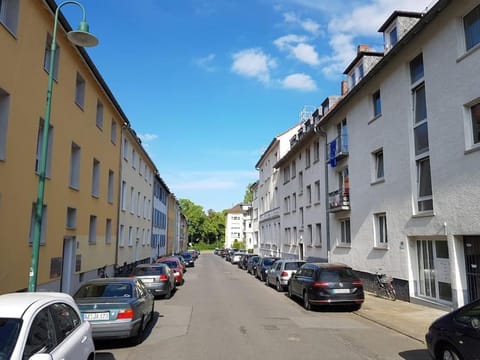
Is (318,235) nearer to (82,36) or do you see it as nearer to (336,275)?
(336,275)

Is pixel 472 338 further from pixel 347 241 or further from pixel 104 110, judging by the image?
pixel 104 110

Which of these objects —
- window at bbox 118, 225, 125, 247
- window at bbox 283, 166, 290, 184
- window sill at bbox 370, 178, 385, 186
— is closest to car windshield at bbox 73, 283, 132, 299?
window sill at bbox 370, 178, 385, 186

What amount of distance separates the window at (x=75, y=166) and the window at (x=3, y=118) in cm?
573

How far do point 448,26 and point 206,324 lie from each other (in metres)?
11.2

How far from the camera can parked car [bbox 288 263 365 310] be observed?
13.0 m

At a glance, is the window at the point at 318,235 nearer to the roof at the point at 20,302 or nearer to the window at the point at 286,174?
the window at the point at 286,174

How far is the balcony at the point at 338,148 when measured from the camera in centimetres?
2134

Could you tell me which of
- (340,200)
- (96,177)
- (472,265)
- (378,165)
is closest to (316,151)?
(340,200)

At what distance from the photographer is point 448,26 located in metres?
12.7

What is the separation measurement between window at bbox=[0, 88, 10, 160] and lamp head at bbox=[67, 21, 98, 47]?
2619 millimetres

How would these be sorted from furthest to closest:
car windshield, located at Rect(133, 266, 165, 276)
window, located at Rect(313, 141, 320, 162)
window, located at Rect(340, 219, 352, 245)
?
window, located at Rect(313, 141, 320, 162)
window, located at Rect(340, 219, 352, 245)
car windshield, located at Rect(133, 266, 165, 276)

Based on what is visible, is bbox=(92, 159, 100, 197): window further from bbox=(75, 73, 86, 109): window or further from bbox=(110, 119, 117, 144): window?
bbox=(75, 73, 86, 109): window

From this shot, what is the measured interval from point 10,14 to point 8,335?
9587 millimetres

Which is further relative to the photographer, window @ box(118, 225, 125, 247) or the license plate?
window @ box(118, 225, 125, 247)
